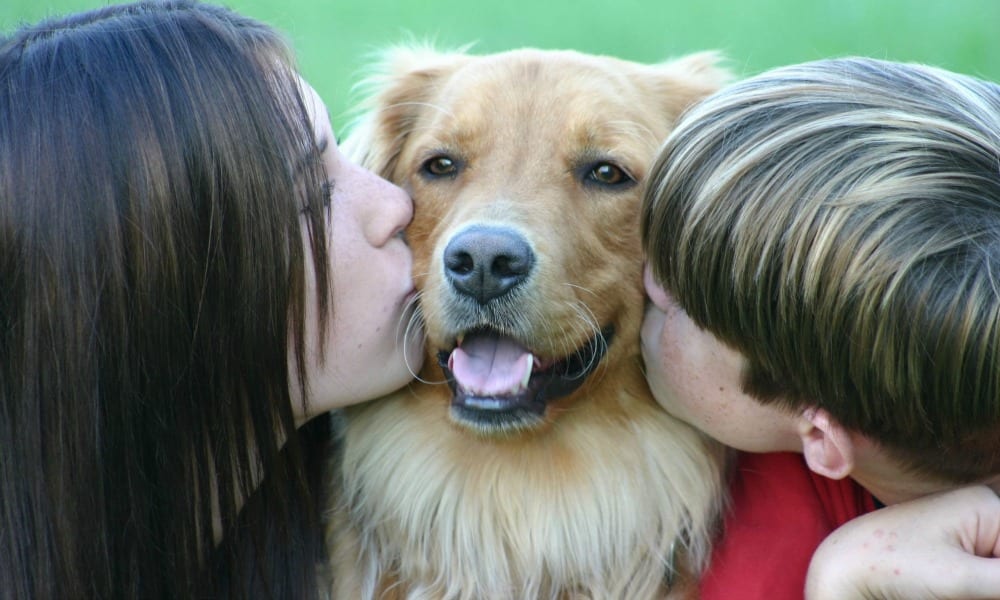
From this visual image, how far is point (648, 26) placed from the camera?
972cm

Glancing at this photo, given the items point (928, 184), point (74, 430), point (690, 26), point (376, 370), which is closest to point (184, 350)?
point (74, 430)

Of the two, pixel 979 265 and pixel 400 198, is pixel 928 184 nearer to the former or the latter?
pixel 979 265

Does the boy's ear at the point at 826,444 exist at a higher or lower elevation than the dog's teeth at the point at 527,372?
higher

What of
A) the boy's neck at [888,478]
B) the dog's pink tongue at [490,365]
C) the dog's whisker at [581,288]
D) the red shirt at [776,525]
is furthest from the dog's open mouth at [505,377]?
the boy's neck at [888,478]

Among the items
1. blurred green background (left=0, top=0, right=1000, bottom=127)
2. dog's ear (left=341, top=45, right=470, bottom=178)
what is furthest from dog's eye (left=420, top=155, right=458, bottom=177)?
blurred green background (left=0, top=0, right=1000, bottom=127)

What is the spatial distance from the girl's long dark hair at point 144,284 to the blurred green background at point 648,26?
5.66 meters

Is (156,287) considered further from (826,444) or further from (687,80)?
(687,80)

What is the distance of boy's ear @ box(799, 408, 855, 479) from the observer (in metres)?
2.64

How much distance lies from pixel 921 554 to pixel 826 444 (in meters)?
0.30

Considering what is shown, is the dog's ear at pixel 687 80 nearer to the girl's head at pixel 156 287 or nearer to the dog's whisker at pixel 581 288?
the dog's whisker at pixel 581 288

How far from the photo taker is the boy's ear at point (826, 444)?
2.64 metres

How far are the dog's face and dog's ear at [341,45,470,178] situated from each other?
0.20ft

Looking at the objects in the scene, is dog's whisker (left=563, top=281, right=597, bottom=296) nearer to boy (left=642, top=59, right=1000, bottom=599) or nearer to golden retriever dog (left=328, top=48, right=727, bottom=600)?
golden retriever dog (left=328, top=48, right=727, bottom=600)

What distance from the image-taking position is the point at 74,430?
2.63 metres
